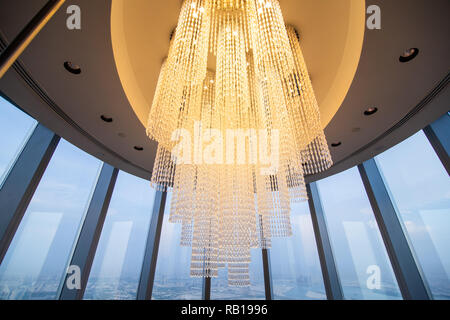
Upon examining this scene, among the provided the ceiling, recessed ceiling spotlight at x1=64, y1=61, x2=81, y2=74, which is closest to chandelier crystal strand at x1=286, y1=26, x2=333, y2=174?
the ceiling

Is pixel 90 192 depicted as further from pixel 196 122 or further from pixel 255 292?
pixel 255 292

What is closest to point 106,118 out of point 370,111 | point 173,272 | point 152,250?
point 152,250

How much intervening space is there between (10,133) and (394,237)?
19.8ft

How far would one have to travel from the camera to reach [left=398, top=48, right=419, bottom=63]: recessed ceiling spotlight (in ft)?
6.20

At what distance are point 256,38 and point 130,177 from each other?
4153 mm

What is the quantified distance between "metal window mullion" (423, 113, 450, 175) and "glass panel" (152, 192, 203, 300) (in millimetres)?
4795

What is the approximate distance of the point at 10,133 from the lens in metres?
2.84

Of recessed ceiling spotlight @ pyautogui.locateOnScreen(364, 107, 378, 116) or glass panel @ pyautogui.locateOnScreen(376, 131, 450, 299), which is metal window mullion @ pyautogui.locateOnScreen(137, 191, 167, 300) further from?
glass panel @ pyautogui.locateOnScreen(376, 131, 450, 299)

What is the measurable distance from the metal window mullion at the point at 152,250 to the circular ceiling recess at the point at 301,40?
2.88m

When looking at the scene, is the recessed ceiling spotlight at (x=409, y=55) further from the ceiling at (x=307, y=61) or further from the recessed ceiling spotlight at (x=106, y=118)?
the recessed ceiling spotlight at (x=106, y=118)

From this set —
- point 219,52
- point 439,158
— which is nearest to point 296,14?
point 219,52

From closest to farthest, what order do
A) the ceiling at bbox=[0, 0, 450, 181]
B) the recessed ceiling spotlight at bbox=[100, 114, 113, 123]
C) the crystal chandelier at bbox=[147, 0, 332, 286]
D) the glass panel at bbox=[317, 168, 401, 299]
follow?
the crystal chandelier at bbox=[147, 0, 332, 286] → the ceiling at bbox=[0, 0, 450, 181] → the recessed ceiling spotlight at bbox=[100, 114, 113, 123] → the glass panel at bbox=[317, 168, 401, 299]

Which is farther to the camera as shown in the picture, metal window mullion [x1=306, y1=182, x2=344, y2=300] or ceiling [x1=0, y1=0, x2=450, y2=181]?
metal window mullion [x1=306, y1=182, x2=344, y2=300]

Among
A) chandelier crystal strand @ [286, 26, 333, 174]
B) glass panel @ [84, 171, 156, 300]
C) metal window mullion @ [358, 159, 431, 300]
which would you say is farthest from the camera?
glass panel @ [84, 171, 156, 300]
